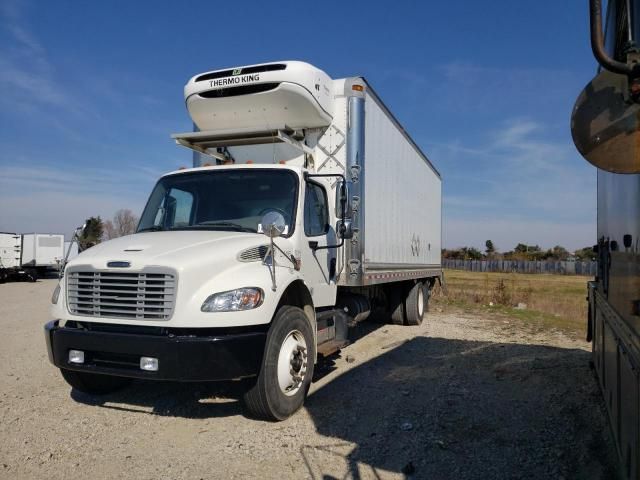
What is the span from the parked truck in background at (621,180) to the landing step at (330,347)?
9.39ft

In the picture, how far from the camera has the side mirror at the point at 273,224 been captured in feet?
15.3

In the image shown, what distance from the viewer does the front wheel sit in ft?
15.1

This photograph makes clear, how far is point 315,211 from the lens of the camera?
6090 mm

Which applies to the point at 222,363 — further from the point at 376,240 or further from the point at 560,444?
the point at 376,240

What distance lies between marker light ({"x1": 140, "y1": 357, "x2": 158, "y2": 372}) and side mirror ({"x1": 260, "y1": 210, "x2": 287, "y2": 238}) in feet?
4.94

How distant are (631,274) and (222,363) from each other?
3098 mm

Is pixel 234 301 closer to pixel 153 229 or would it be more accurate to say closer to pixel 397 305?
pixel 153 229

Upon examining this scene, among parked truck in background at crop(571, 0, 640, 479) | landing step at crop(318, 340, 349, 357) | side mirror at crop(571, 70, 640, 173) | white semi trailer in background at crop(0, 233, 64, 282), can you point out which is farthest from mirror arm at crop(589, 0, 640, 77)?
white semi trailer in background at crop(0, 233, 64, 282)

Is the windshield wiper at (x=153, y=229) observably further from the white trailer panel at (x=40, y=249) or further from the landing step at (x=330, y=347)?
the white trailer panel at (x=40, y=249)

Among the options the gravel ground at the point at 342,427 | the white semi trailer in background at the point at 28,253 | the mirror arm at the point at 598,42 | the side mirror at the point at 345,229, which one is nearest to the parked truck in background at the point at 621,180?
the mirror arm at the point at 598,42

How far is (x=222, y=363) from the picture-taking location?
4.27 metres

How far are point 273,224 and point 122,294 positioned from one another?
1513 mm

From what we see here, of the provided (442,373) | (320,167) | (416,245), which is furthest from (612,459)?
(416,245)

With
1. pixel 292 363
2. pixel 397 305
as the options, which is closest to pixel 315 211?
pixel 292 363
